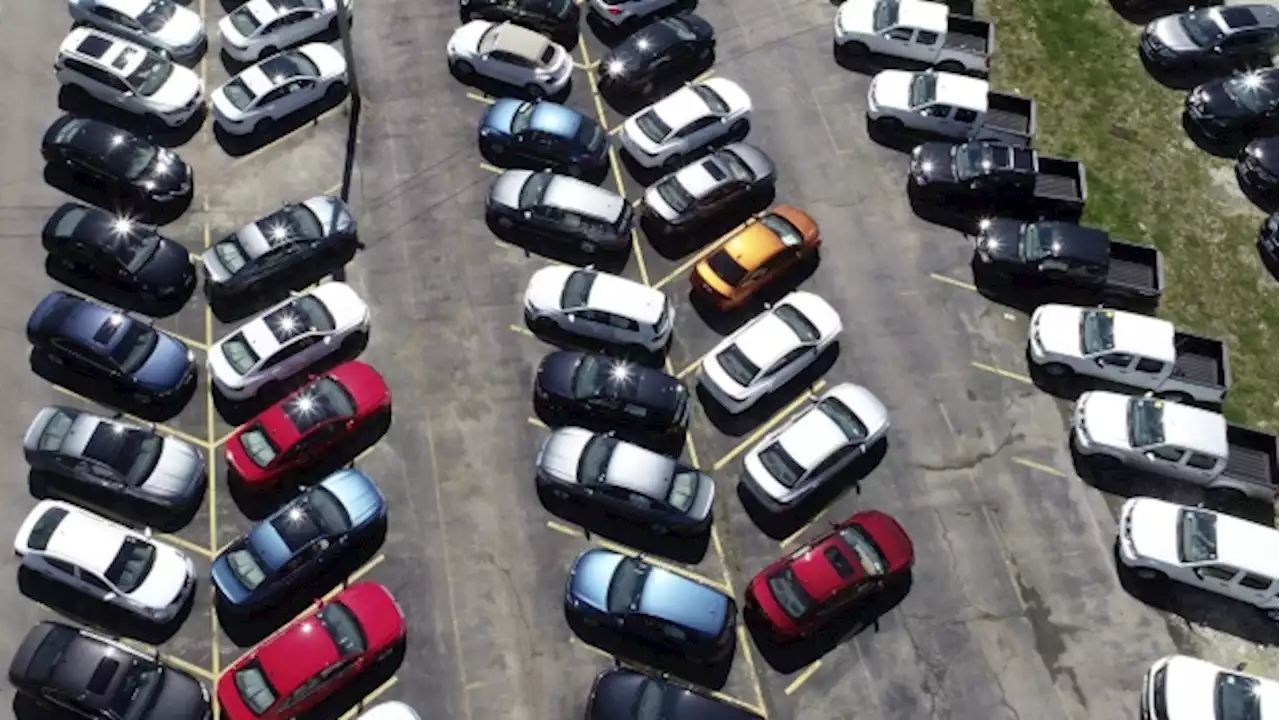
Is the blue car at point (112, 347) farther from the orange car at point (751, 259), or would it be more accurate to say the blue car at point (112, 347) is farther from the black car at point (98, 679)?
the orange car at point (751, 259)

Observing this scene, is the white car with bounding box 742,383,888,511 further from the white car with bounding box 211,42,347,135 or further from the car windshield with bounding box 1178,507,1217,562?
the white car with bounding box 211,42,347,135

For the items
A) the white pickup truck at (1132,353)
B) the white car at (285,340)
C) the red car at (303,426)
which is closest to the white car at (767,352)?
the white pickup truck at (1132,353)

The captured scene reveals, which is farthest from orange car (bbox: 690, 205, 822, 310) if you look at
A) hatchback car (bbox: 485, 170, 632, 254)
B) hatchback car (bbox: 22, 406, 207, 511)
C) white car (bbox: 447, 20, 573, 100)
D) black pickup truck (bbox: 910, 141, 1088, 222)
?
hatchback car (bbox: 22, 406, 207, 511)

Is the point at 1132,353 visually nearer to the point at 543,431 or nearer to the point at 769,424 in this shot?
the point at 769,424

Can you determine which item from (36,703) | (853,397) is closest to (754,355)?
(853,397)

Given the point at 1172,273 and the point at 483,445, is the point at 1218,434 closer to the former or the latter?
the point at 1172,273

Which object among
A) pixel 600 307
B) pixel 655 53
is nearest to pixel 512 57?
pixel 655 53

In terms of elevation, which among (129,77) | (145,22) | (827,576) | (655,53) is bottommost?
(827,576)
